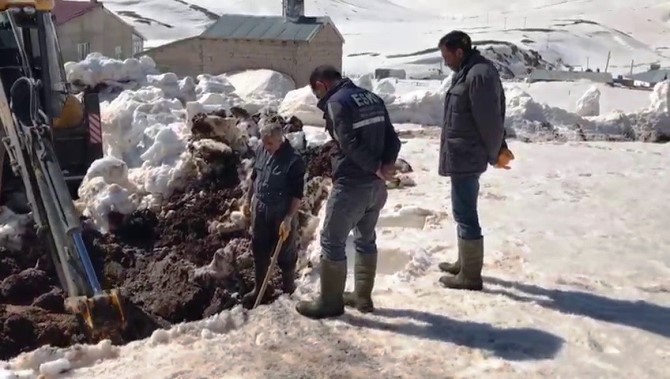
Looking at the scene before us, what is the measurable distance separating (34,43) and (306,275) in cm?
455

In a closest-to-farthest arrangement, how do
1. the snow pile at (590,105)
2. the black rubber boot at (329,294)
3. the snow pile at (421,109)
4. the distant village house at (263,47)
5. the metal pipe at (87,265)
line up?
the black rubber boot at (329,294) → the metal pipe at (87,265) → the snow pile at (421,109) → the snow pile at (590,105) → the distant village house at (263,47)

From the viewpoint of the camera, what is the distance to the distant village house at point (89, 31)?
39.8 metres

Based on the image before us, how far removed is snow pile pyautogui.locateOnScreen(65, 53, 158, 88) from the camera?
47.2ft

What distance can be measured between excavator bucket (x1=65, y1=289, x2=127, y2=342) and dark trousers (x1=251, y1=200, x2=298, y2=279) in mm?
1298

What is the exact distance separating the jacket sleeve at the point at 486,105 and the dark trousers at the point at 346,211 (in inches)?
29.4

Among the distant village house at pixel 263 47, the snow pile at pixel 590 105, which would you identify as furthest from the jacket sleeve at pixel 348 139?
the distant village house at pixel 263 47

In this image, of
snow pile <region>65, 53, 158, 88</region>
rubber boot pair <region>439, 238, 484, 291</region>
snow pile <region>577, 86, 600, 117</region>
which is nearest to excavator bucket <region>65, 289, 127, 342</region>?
rubber boot pair <region>439, 238, 484, 291</region>

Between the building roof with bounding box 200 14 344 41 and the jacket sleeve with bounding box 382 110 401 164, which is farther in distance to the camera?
the building roof with bounding box 200 14 344 41

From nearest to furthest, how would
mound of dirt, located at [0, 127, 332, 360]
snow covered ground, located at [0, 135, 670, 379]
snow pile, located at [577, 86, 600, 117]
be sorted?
snow covered ground, located at [0, 135, 670, 379] < mound of dirt, located at [0, 127, 332, 360] < snow pile, located at [577, 86, 600, 117]

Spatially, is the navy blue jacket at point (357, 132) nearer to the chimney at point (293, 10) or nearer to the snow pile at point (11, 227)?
A: the snow pile at point (11, 227)

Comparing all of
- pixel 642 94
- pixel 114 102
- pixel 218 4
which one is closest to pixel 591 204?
pixel 114 102

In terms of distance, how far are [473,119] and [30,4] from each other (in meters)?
5.82

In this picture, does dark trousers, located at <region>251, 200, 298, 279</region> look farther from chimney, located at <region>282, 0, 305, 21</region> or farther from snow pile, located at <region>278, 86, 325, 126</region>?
chimney, located at <region>282, 0, 305, 21</region>

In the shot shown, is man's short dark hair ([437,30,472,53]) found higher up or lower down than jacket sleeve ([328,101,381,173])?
higher up
